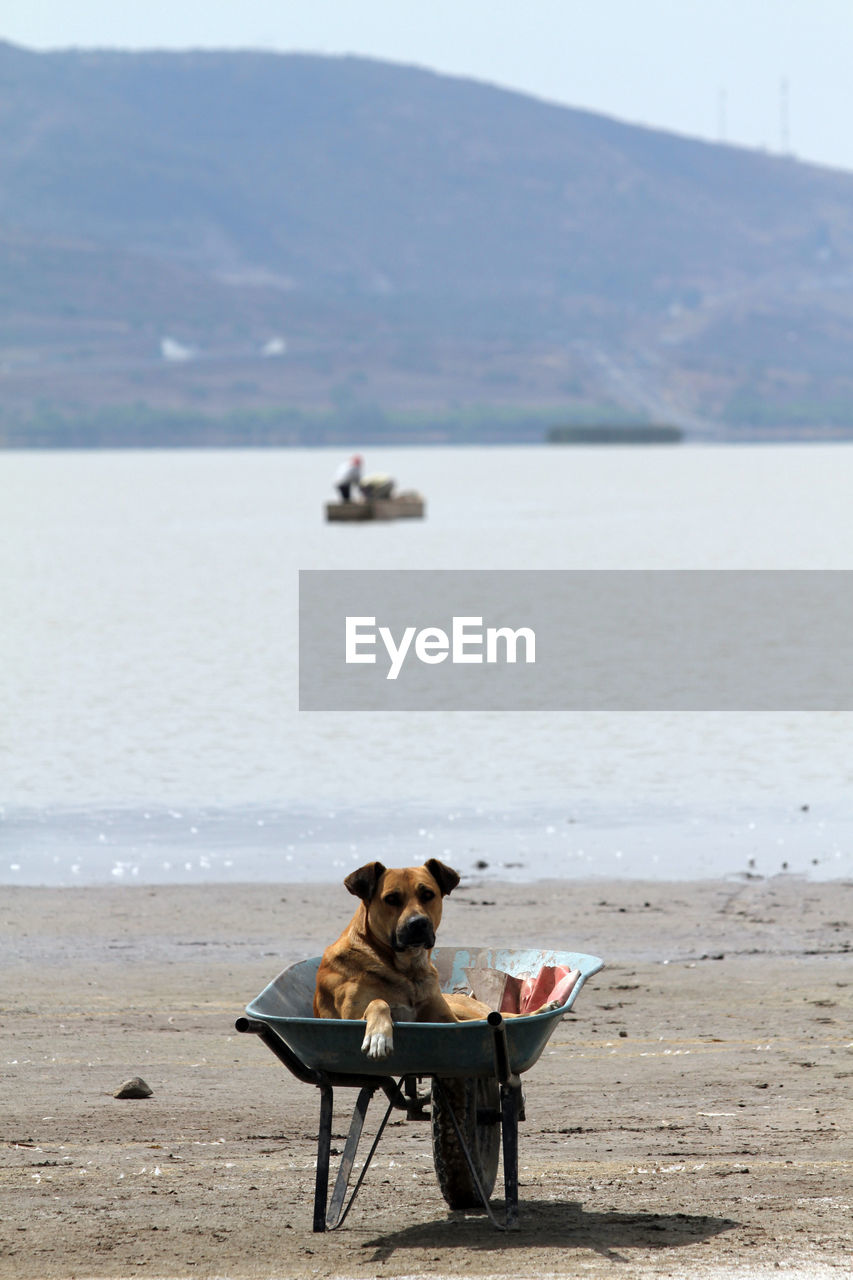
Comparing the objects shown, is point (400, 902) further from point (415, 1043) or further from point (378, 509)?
point (378, 509)

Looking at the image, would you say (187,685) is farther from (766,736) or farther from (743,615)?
(743,615)

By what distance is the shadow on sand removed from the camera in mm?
7211

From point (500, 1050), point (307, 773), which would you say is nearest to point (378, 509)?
point (307, 773)

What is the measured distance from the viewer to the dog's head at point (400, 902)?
7.01 metres

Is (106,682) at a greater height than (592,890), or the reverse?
(106,682)

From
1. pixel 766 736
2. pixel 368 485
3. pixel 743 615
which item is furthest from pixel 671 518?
pixel 766 736

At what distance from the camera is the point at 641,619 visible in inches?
1663

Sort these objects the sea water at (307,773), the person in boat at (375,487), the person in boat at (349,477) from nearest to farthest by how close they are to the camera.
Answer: the sea water at (307,773) → the person in boat at (375,487) → the person in boat at (349,477)

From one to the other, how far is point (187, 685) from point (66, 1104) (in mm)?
21548

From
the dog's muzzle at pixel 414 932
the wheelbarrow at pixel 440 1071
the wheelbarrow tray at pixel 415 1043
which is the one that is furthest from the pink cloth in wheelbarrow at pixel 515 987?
the dog's muzzle at pixel 414 932

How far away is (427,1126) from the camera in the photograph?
30.8ft

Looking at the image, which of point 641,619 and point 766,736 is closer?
point 766,736

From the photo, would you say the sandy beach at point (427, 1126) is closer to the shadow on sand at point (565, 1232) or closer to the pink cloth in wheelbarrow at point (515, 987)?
the shadow on sand at point (565, 1232)

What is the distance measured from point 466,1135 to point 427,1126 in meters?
1.95
